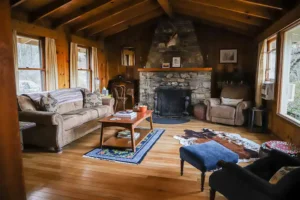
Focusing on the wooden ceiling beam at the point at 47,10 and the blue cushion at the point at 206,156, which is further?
the wooden ceiling beam at the point at 47,10

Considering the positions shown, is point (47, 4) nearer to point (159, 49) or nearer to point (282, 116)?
point (159, 49)

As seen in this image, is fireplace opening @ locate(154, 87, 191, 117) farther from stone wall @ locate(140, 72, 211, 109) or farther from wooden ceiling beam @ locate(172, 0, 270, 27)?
wooden ceiling beam @ locate(172, 0, 270, 27)

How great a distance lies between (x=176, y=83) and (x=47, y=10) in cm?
377

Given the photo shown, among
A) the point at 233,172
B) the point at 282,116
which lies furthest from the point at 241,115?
the point at 233,172

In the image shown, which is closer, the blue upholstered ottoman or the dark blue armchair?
the dark blue armchair

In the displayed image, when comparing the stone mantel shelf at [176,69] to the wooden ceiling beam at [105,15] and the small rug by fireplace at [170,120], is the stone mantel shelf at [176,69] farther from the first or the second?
the wooden ceiling beam at [105,15]

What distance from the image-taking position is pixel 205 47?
21.2ft

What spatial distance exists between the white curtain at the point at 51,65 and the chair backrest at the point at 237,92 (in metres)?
4.19

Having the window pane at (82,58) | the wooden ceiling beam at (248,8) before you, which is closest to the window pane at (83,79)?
the window pane at (82,58)

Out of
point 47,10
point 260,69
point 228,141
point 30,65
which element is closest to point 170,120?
point 228,141

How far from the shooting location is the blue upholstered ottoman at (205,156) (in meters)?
2.15

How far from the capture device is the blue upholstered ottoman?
2150 millimetres

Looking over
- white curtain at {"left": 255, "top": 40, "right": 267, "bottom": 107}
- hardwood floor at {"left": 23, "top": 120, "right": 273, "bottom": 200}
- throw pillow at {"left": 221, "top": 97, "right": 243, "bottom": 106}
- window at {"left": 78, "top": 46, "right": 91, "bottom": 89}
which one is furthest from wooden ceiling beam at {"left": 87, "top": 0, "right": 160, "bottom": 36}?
hardwood floor at {"left": 23, "top": 120, "right": 273, "bottom": 200}

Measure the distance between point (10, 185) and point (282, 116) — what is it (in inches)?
159
